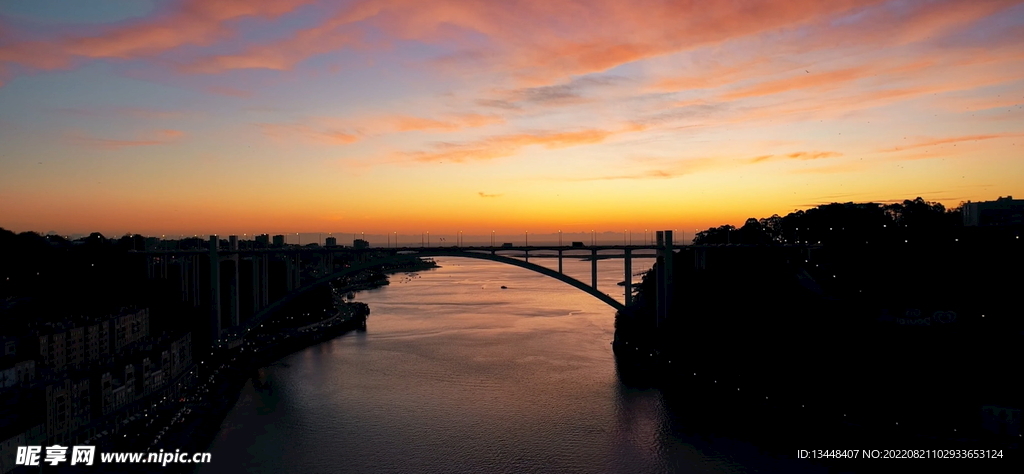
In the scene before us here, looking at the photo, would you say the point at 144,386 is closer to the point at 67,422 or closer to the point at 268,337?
the point at 67,422

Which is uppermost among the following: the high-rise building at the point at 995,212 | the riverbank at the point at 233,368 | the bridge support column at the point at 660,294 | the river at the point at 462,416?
the high-rise building at the point at 995,212

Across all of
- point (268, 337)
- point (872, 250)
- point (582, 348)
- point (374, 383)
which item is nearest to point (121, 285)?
point (268, 337)

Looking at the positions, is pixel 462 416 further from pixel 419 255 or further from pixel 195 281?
pixel 195 281

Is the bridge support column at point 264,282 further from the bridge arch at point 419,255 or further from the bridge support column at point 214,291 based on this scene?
the bridge support column at point 214,291

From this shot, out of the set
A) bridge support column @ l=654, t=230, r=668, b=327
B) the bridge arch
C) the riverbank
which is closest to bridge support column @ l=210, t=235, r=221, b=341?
the riverbank

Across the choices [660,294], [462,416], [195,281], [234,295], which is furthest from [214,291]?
[660,294]

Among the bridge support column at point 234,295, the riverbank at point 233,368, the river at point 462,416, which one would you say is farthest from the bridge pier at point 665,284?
the bridge support column at point 234,295

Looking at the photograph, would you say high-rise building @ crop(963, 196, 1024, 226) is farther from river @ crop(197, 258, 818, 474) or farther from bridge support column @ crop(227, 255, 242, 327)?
bridge support column @ crop(227, 255, 242, 327)
